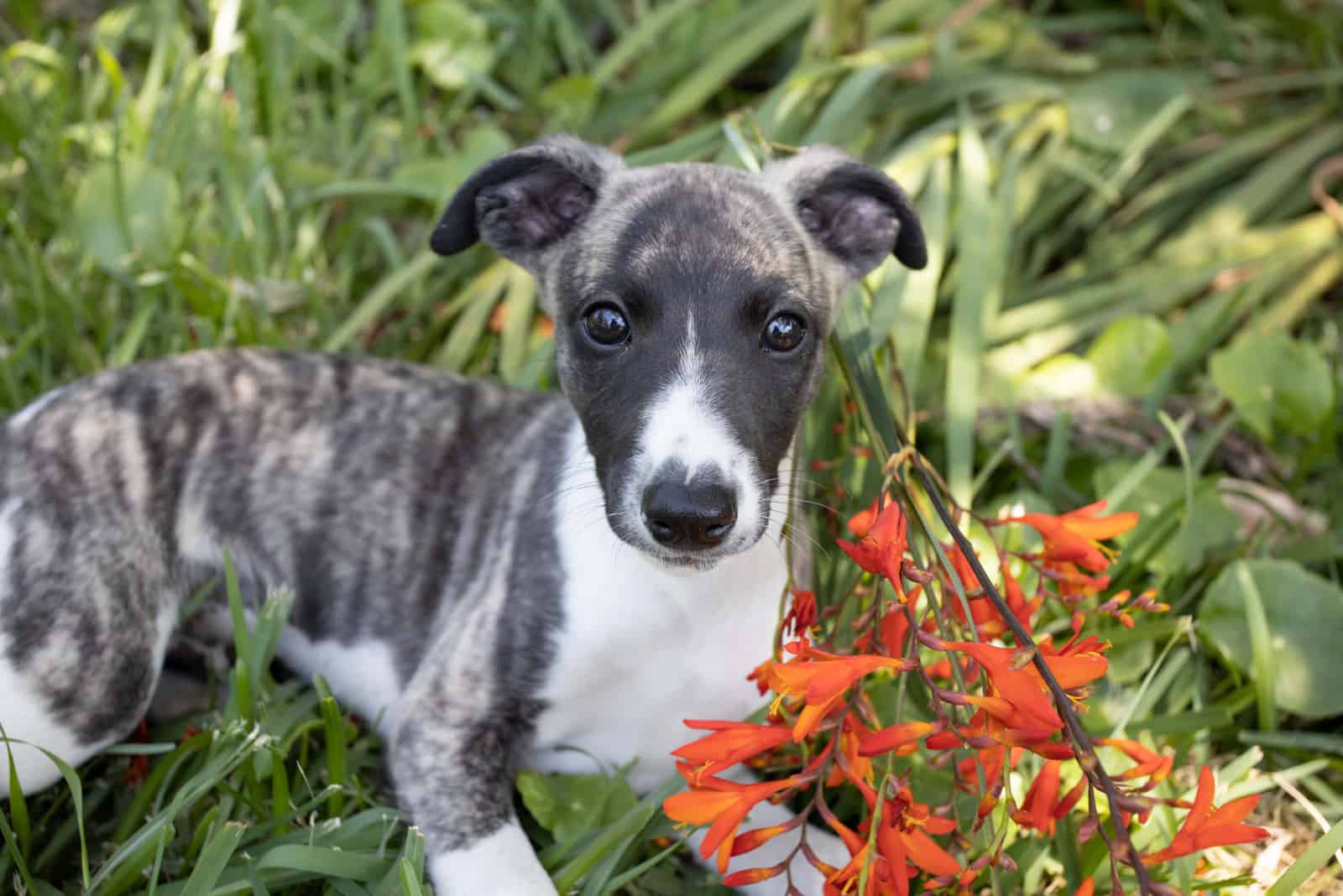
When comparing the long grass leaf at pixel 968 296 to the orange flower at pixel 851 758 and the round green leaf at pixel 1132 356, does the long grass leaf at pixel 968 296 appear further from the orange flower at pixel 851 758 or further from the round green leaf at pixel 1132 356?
the orange flower at pixel 851 758

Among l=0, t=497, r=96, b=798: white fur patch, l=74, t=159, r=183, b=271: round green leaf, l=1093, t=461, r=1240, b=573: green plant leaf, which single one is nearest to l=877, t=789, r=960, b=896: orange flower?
l=1093, t=461, r=1240, b=573: green plant leaf

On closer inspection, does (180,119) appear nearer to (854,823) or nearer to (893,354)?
(893,354)

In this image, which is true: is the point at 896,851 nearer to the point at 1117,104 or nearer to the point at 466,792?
the point at 466,792

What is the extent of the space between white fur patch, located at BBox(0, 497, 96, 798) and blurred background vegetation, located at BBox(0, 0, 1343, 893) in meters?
0.11

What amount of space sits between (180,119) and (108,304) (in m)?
0.86

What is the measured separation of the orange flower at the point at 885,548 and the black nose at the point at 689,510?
→ 0.28m

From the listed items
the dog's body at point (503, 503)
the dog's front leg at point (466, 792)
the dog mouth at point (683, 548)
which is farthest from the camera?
the dog's front leg at point (466, 792)

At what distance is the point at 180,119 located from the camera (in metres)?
4.69

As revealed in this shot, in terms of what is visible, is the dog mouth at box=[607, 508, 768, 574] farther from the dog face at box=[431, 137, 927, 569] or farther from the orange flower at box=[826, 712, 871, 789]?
the orange flower at box=[826, 712, 871, 789]

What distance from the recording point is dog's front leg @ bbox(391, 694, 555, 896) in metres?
2.63

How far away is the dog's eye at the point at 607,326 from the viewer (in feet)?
8.43

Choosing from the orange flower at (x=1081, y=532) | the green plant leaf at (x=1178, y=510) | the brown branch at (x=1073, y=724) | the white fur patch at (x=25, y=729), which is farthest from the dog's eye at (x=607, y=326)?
the green plant leaf at (x=1178, y=510)

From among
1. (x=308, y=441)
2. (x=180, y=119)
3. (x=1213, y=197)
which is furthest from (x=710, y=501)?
(x=1213, y=197)

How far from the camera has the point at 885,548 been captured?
1.98m
